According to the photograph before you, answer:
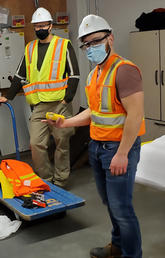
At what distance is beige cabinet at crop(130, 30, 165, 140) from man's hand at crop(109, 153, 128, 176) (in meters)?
3.28

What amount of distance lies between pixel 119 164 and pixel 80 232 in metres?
1.35

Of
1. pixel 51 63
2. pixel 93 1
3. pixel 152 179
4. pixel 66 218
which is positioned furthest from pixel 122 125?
pixel 93 1

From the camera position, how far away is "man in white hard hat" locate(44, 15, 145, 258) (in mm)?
2636

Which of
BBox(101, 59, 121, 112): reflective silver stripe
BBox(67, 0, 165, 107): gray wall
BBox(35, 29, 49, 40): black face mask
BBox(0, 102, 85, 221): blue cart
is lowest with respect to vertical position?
BBox(0, 102, 85, 221): blue cart

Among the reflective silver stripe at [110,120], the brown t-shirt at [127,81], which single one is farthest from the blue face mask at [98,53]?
the reflective silver stripe at [110,120]

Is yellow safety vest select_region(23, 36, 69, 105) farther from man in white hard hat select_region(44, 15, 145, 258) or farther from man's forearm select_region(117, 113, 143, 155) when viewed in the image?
man's forearm select_region(117, 113, 143, 155)

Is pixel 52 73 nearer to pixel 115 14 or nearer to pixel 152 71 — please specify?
pixel 152 71

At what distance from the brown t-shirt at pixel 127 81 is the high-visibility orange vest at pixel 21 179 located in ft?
5.67

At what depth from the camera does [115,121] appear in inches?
108

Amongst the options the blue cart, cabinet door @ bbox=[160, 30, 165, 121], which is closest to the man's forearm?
the blue cart

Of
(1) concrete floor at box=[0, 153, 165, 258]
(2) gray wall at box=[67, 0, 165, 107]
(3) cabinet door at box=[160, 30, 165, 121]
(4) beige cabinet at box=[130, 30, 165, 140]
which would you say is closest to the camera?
(1) concrete floor at box=[0, 153, 165, 258]

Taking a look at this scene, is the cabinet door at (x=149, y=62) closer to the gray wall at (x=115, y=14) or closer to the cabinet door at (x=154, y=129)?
the cabinet door at (x=154, y=129)

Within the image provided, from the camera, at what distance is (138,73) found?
8.71 ft

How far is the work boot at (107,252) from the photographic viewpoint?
3.18 metres
